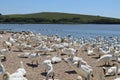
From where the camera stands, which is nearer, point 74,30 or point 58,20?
point 74,30

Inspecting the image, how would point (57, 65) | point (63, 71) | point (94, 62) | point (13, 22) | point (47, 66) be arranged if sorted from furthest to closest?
point (13, 22) → point (94, 62) → point (57, 65) → point (63, 71) → point (47, 66)

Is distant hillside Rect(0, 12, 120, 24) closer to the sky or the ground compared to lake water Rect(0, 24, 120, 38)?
closer to the ground

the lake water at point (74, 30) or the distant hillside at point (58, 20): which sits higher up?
the lake water at point (74, 30)

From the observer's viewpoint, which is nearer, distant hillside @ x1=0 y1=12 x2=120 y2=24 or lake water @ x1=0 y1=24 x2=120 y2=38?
lake water @ x1=0 y1=24 x2=120 y2=38

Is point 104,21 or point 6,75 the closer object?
point 6,75

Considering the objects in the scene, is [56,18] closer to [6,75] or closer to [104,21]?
[104,21]

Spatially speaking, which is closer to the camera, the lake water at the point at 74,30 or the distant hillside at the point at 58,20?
the lake water at the point at 74,30

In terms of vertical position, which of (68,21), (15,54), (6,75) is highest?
(6,75)

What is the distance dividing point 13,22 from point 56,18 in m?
23.8

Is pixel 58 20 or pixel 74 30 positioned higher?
pixel 74 30

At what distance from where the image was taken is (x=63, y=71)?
19.5m

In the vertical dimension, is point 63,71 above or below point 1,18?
above

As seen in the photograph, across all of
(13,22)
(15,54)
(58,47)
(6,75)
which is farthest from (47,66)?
(13,22)

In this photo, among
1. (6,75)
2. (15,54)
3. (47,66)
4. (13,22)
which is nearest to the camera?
(6,75)
